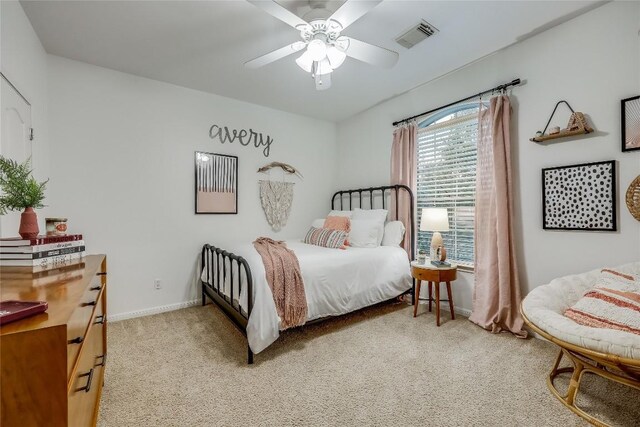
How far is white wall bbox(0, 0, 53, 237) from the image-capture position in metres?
1.85

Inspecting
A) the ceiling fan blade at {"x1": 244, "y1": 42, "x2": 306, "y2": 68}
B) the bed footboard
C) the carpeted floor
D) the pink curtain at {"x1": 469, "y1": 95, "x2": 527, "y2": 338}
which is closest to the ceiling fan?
the ceiling fan blade at {"x1": 244, "y1": 42, "x2": 306, "y2": 68}

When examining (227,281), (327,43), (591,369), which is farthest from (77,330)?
(591,369)

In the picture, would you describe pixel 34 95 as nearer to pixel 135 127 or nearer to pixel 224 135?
pixel 135 127

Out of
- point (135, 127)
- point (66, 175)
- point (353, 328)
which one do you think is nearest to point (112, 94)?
point (135, 127)

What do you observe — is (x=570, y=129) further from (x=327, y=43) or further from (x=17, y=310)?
(x=17, y=310)

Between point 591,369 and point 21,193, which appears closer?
point 21,193

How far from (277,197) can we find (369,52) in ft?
8.26

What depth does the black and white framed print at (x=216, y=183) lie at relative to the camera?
358 centimetres

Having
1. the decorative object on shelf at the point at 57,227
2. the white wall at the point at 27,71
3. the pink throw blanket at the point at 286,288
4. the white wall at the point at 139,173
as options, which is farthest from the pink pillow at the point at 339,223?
the white wall at the point at 27,71

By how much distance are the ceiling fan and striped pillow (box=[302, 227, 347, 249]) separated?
1.70 metres

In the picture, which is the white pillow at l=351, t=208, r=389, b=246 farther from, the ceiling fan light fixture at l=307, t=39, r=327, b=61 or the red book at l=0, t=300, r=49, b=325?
the red book at l=0, t=300, r=49, b=325

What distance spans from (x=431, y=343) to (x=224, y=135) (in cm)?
336

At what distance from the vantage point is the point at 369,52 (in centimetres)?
210

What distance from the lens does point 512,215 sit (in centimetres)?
266
